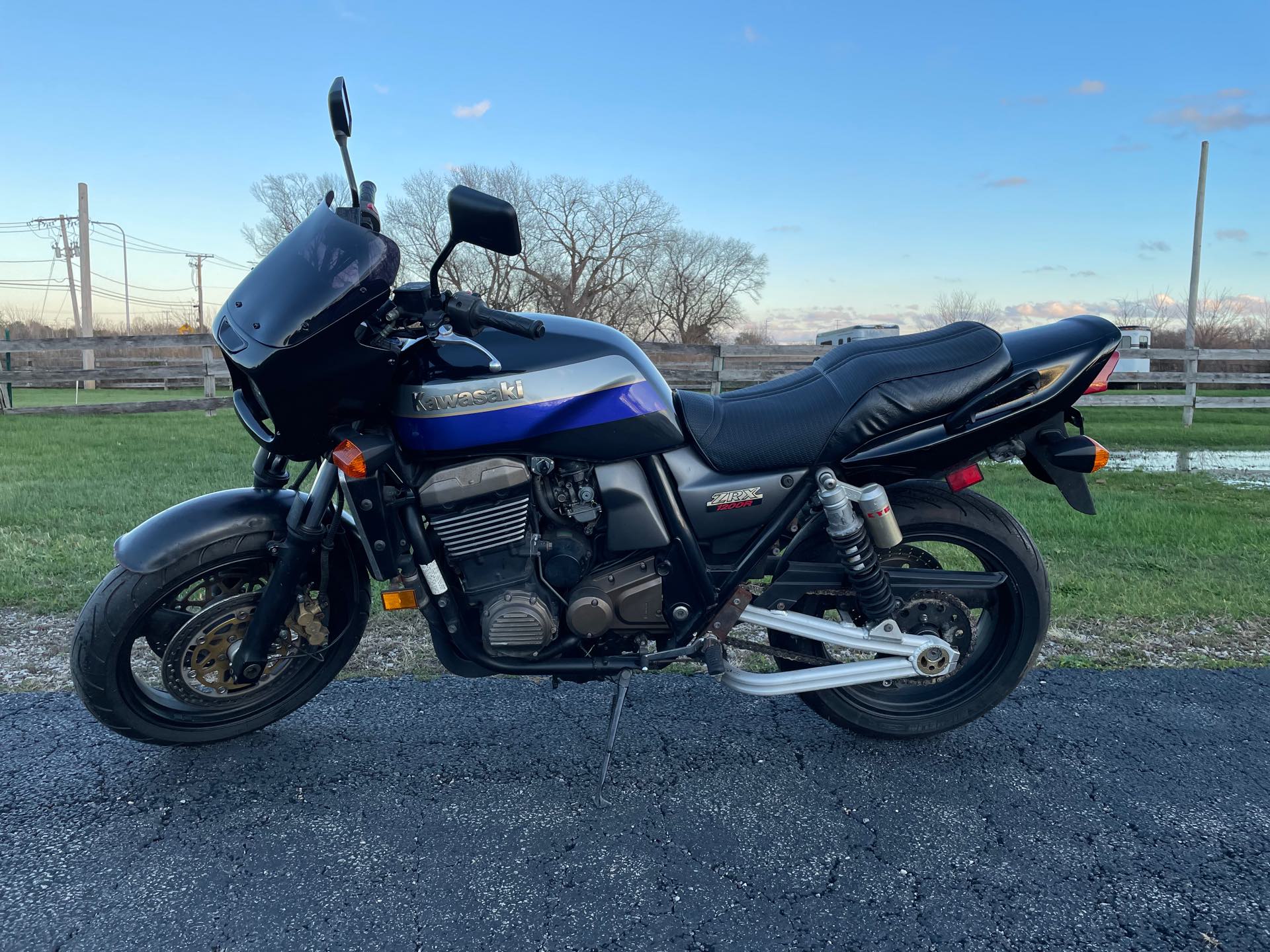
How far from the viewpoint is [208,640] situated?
2.73 m

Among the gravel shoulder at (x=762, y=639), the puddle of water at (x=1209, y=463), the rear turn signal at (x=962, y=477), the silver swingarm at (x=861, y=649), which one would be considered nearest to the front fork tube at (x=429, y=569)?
the silver swingarm at (x=861, y=649)

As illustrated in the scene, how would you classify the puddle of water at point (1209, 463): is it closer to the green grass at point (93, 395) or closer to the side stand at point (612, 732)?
the side stand at point (612, 732)

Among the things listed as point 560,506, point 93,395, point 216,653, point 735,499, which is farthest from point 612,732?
point 93,395

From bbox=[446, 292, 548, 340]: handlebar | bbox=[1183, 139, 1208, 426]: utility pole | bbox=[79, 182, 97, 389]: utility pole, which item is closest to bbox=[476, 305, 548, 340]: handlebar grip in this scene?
bbox=[446, 292, 548, 340]: handlebar

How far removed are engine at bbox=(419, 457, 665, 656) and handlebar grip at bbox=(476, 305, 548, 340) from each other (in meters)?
0.40

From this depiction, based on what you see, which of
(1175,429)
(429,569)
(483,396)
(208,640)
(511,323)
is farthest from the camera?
(1175,429)

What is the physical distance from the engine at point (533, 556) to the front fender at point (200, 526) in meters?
0.47

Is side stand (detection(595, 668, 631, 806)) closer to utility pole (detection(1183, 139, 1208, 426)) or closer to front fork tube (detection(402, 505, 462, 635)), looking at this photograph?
front fork tube (detection(402, 505, 462, 635))

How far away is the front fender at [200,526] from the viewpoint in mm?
2615

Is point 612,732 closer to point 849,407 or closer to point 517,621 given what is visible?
point 517,621

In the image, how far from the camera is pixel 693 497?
8.66ft

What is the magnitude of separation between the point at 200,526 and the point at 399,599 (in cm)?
67

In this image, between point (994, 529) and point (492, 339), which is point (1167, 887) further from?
point (492, 339)

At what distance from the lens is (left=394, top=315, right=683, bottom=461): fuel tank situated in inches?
96.3
